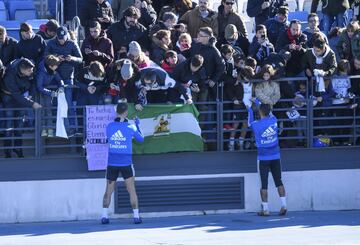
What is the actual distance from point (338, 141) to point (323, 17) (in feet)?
13.6

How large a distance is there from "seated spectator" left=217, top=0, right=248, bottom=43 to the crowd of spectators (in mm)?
201

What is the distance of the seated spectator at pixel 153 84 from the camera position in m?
16.5

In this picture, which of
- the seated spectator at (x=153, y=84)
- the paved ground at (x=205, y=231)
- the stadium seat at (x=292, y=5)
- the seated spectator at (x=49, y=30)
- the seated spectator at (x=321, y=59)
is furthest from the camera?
the stadium seat at (x=292, y=5)

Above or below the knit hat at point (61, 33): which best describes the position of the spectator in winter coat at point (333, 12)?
above

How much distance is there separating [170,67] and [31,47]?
2.39 metres

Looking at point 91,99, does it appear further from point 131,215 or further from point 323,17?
point 323,17

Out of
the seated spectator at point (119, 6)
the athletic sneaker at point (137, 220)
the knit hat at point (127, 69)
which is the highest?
the seated spectator at point (119, 6)

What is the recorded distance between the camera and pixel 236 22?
747 inches

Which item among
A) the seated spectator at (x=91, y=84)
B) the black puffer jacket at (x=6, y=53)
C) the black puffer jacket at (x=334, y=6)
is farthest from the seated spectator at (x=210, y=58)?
the black puffer jacket at (x=334, y=6)

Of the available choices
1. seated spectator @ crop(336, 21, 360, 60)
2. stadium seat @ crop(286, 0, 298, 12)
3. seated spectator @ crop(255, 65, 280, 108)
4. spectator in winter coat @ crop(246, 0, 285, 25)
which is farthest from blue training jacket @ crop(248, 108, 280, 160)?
stadium seat @ crop(286, 0, 298, 12)

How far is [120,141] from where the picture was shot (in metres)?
16.1

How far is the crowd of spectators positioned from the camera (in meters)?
16.7

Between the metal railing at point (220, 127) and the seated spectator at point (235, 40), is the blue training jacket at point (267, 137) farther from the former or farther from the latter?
the seated spectator at point (235, 40)

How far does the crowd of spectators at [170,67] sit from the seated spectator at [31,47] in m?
0.02
